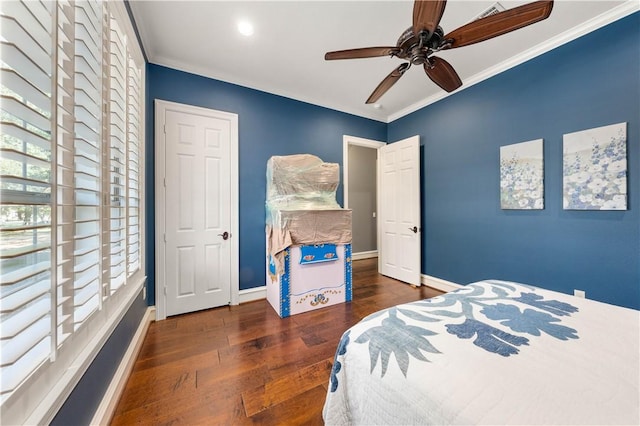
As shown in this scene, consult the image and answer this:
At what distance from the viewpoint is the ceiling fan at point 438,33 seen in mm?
1195

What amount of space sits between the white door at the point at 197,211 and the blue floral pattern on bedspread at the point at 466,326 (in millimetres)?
2080

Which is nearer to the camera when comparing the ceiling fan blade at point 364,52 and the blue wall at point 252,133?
the ceiling fan blade at point 364,52

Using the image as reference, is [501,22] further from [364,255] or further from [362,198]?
[364,255]

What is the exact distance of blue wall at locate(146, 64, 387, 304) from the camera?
2.41 m

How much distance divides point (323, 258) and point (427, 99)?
108 inches

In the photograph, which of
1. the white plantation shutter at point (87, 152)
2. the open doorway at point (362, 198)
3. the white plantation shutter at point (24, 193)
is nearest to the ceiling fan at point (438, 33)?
the white plantation shutter at point (87, 152)

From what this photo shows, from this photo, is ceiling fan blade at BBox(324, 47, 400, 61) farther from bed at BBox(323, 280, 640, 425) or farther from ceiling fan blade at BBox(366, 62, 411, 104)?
bed at BBox(323, 280, 640, 425)

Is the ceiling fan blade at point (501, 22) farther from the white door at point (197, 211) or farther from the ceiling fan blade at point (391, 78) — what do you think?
the white door at point (197, 211)

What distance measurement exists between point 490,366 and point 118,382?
6.50 feet

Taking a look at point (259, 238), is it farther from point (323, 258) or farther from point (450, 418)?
point (450, 418)

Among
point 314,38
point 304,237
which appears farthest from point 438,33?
point 304,237

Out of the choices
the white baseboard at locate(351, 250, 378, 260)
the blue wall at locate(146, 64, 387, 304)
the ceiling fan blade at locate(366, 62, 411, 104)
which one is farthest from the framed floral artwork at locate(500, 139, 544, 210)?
the white baseboard at locate(351, 250, 378, 260)

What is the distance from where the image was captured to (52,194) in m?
0.79

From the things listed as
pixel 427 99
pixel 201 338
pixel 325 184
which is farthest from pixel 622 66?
pixel 201 338
